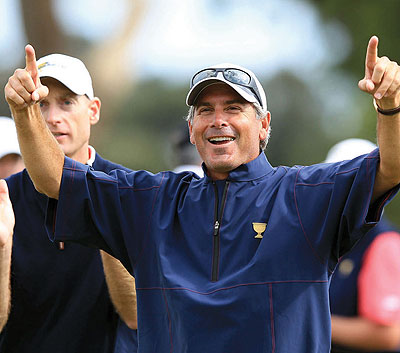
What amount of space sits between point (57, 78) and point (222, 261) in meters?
1.77

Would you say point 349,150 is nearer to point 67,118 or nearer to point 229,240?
point 67,118

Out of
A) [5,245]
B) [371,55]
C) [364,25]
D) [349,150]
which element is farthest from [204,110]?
[364,25]

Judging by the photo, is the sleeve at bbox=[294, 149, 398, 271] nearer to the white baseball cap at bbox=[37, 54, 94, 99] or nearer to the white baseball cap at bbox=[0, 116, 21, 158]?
the white baseball cap at bbox=[37, 54, 94, 99]

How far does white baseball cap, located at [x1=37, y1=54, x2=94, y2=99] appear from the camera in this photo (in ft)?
16.5

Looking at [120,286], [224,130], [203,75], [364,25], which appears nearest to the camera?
[224,130]

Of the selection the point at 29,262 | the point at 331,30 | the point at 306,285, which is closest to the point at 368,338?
the point at 306,285

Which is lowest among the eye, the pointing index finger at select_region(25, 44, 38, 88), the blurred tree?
the eye

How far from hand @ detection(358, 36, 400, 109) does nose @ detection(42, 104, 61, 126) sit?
208 cm

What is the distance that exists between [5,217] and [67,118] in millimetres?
799

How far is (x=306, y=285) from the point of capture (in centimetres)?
375

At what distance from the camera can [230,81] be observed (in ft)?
13.4

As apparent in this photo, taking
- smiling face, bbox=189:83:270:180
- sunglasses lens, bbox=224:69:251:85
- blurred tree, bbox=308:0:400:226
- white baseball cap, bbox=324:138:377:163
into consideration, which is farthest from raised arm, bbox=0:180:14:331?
blurred tree, bbox=308:0:400:226

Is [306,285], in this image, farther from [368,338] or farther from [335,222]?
[368,338]

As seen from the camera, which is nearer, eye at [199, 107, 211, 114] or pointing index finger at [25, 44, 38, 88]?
pointing index finger at [25, 44, 38, 88]
